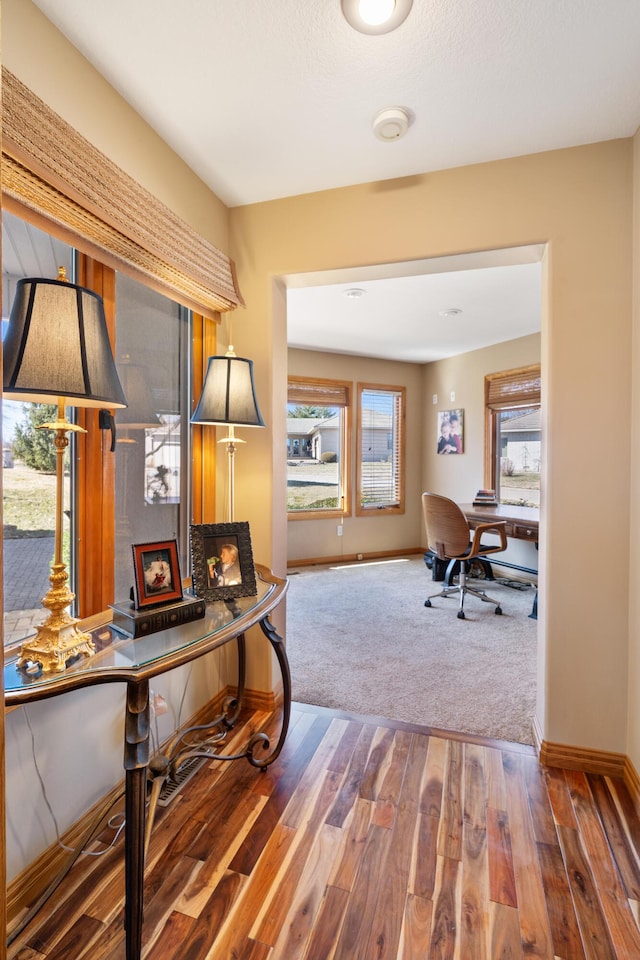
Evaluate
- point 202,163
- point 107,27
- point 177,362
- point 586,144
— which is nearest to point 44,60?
point 107,27

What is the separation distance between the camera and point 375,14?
1314 mm

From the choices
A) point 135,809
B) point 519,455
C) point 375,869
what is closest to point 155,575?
point 135,809

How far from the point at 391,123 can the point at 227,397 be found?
3.90ft

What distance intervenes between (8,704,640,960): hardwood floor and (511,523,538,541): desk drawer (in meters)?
1.96

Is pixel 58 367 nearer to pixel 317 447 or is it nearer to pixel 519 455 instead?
pixel 317 447

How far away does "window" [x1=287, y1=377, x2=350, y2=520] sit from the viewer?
17.8 feet

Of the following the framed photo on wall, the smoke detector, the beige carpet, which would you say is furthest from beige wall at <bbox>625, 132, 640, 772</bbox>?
the framed photo on wall

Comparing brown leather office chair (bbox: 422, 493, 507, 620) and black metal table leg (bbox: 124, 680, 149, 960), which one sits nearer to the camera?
black metal table leg (bbox: 124, 680, 149, 960)

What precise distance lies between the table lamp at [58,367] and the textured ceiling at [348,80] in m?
0.90

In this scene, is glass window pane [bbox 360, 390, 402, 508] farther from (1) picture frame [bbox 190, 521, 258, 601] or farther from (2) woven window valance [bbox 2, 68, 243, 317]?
(1) picture frame [bbox 190, 521, 258, 601]

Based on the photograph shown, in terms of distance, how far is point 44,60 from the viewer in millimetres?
1354

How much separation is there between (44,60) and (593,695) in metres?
2.89

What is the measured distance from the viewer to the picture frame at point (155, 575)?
1.42 m

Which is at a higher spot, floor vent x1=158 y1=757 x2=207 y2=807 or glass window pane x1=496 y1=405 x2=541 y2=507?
glass window pane x1=496 y1=405 x2=541 y2=507
